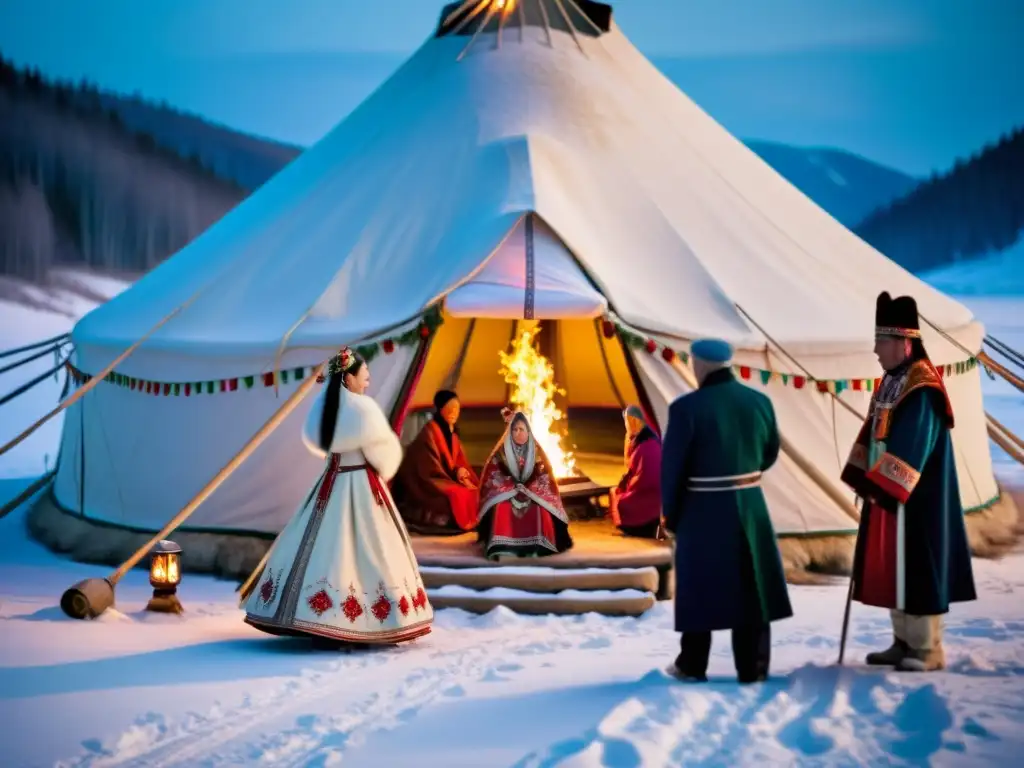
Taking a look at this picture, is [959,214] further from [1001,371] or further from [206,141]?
[1001,371]

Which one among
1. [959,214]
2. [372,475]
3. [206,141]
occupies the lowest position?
[372,475]

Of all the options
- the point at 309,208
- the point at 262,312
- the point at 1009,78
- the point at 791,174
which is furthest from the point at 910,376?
the point at 791,174

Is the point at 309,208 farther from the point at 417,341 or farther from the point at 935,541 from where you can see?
the point at 935,541

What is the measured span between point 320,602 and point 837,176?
47.3 ft

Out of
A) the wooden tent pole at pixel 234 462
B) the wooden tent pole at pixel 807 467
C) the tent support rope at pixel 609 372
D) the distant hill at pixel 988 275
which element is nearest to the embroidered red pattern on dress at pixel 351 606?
the wooden tent pole at pixel 234 462

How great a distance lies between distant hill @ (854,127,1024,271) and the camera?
58.8ft

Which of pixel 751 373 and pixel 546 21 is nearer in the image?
pixel 751 373

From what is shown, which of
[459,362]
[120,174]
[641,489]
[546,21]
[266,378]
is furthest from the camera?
[120,174]

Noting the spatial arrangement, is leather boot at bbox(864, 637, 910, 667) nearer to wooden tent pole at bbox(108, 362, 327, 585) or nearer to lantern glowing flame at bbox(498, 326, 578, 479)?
wooden tent pole at bbox(108, 362, 327, 585)

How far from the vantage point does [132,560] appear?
688 centimetres

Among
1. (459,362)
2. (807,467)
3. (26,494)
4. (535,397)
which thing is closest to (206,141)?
(459,362)

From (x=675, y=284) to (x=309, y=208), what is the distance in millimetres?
2321

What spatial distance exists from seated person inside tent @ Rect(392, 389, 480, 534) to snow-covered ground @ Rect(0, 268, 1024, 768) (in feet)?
3.80

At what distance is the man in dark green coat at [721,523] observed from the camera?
5070mm
